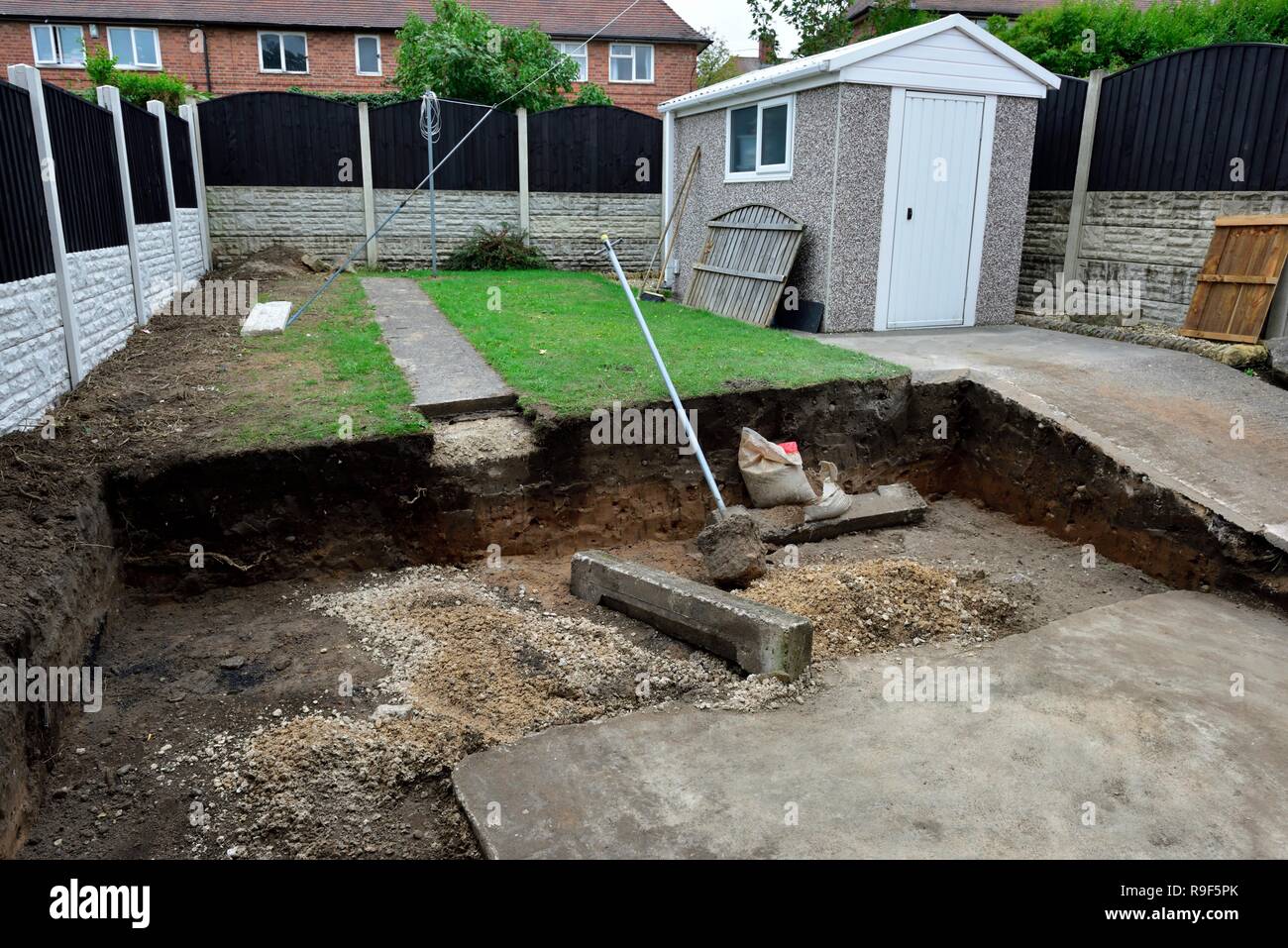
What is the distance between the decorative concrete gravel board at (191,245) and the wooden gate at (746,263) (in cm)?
638

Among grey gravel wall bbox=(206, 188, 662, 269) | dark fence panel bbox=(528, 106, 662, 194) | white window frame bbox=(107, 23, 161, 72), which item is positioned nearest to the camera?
grey gravel wall bbox=(206, 188, 662, 269)

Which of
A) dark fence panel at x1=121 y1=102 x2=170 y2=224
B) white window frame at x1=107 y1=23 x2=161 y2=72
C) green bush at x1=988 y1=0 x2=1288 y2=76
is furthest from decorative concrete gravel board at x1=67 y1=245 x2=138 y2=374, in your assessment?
white window frame at x1=107 y1=23 x2=161 y2=72

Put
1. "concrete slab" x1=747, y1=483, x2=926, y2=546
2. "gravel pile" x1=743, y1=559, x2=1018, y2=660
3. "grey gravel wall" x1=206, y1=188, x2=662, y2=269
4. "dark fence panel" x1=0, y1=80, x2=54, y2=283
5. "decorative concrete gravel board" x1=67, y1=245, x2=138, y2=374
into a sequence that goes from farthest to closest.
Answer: "grey gravel wall" x1=206, y1=188, x2=662, y2=269 < "decorative concrete gravel board" x1=67, y1=245, x2=138, y2=374 < "concrete slab" x1=747, y1=483, x2=926, y2=546 < "dark fence panel" x1=0, y1=80, x2=54, y2=283 < "gravel pile" x1=743, y1=559, x2=1018, y2=660

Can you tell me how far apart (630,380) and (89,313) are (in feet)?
13.6

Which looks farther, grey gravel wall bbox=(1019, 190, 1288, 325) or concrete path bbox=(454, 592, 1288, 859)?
grey gravel wall bbox=(1019, 190, 1288, 325)

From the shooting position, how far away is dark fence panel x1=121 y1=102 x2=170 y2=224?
875 centimetres

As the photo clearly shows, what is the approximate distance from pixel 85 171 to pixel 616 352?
14.6ft

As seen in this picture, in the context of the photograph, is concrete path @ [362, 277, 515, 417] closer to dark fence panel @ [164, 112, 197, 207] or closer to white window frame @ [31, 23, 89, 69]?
dark fence panel @ [164, 112, 197, 207]

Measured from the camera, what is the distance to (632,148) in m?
15.1

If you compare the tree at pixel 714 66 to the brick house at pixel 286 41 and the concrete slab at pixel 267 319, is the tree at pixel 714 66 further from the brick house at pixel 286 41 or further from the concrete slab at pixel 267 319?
the concrete slab at pixel 267 319

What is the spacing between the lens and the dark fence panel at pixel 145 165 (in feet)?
28.7

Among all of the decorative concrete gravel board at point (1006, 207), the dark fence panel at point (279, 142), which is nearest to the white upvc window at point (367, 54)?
the dark fence panel at point (279, 142)

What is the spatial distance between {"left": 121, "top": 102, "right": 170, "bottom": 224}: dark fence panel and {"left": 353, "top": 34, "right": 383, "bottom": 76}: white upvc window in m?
16.5

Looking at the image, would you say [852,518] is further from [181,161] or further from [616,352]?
[181,161]
